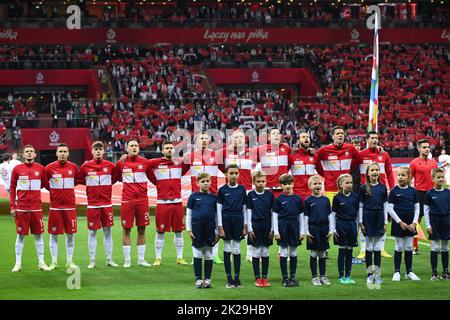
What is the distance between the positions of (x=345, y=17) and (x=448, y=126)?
12.5 m

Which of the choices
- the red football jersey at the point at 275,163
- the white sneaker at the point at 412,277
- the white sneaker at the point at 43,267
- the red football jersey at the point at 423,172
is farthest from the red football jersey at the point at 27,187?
the red football jersey at the point at 423,172

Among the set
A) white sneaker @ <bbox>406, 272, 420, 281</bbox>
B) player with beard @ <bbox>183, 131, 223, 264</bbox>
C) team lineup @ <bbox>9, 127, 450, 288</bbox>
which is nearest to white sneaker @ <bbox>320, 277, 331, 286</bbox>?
team lineup @ <bbox>9, 127, 450, 288</bbox>

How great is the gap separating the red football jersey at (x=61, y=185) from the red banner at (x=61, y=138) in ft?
67.4

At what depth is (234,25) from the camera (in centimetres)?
4838

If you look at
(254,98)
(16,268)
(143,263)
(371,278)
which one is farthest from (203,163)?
(254,98)

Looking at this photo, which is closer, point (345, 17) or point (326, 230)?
point (326, 230)

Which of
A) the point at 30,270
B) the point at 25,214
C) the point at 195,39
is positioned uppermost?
the point at 195,39

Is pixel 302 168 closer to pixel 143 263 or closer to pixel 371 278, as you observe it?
pixel 371 278

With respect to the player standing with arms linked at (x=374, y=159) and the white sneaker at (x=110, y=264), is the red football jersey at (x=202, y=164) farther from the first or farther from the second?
the player standing with arms linked at (x=374, y=159)

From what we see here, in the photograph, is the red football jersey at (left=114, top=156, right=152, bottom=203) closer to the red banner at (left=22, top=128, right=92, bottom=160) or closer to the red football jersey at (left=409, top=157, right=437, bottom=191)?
the red football jersey at (left=409, top=157, right=437, bottom=191)

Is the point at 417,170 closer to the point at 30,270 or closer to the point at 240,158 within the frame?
the point at 240,158

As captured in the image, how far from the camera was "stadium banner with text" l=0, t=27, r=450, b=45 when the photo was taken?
45.9 meters
